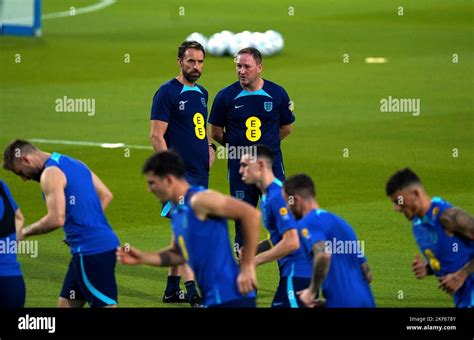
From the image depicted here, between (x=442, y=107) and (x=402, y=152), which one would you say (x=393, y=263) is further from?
(x=442, y=107)

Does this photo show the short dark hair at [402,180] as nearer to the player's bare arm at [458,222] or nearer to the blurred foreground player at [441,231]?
the blurred foreground player at [441,231]

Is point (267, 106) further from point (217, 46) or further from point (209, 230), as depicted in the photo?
point (217, 46)

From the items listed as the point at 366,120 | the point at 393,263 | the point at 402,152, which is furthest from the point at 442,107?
the point at 393,263

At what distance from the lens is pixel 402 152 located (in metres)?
25.2

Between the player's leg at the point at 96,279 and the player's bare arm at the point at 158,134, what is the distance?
3.34m

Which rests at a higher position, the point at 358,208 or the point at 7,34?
the point at 7,34

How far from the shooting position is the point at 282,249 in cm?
1148

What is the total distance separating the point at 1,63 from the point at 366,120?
14735mm

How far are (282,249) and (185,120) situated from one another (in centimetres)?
416

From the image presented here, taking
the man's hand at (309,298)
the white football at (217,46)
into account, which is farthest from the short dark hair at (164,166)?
the white football at (217,46)

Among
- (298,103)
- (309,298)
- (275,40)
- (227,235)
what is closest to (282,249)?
(309,298)

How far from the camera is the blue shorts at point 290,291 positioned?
1188cm

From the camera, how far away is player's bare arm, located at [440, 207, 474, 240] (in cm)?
1047

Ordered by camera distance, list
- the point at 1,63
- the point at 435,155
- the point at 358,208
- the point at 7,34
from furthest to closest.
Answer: the point at 7,34, the point at 1,63, the point at 435,155, the point at 358,208
